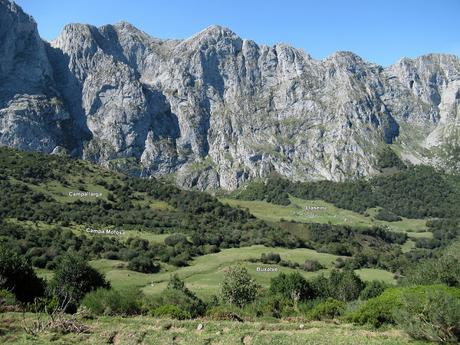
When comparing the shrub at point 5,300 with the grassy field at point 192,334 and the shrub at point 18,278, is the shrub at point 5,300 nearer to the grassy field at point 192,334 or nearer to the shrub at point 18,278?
the grassy field at point 192,334

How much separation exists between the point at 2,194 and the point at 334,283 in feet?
464

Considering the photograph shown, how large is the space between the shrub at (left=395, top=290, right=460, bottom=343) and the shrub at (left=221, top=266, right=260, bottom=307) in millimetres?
55684

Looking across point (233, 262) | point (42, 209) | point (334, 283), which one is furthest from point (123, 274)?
point (42, 209)

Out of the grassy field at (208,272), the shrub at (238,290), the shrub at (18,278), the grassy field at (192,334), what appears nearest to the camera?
the grassy field at (192,334)

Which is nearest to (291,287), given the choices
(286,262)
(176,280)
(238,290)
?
(238,290)

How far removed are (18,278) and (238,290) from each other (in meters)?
42.1

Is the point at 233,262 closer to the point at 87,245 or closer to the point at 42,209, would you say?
the point at 87,245

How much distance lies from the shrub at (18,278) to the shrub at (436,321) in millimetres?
50037

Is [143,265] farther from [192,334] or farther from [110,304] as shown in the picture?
[192,334]

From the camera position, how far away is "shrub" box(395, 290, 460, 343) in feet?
115

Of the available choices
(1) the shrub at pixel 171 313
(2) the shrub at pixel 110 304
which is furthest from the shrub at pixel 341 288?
(1) the shrub at pixel 171 313

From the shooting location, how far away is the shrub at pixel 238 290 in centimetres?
9094

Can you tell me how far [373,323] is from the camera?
44875 mm

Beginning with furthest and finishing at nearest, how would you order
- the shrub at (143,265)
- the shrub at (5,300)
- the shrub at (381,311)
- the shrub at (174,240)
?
the shrub at (174,240) < the shrub at (143,265) < the shrub at (5,300) < the shrub at (381,311)
